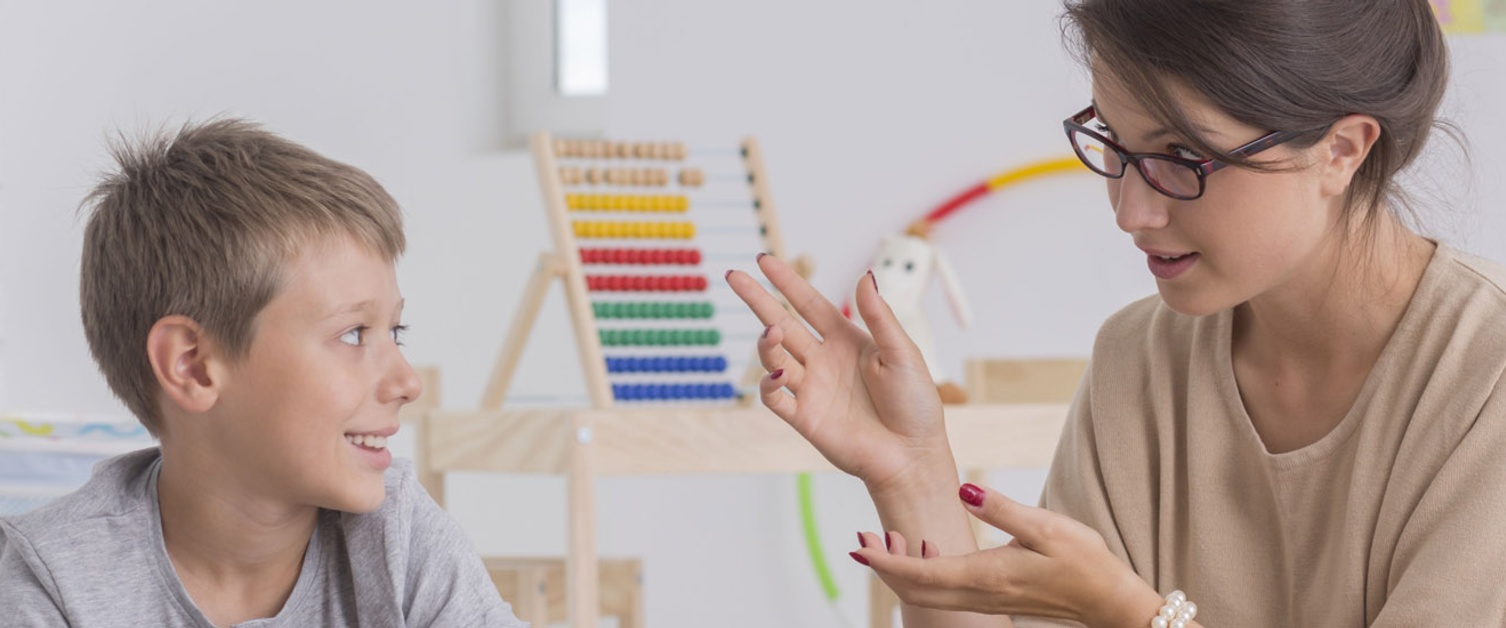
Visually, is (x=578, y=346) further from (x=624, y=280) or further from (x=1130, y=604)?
(x=1130, y=604)

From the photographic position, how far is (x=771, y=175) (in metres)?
3.44

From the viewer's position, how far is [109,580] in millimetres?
1136


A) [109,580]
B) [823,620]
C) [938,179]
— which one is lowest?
[823,620]

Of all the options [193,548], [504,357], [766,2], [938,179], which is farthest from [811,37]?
[193,548]

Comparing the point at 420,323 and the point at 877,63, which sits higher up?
the point at 877,63

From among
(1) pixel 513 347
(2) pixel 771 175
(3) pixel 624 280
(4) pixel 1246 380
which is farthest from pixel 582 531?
(2) pixel 771 175

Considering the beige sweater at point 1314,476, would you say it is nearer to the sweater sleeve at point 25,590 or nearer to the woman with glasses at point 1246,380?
the woman with glasses at point 1246,380

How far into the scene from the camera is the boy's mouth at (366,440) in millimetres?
1208

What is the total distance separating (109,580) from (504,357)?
1.31m

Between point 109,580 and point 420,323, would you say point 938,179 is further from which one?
point 109,580

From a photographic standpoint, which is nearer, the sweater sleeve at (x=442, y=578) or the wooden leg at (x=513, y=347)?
the sweater sleeve at (x=442, y=578)

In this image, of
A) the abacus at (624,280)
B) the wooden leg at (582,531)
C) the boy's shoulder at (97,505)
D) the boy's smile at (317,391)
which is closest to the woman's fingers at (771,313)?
the boy's smile at (317,391)

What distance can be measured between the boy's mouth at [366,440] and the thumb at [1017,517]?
1.64 ft

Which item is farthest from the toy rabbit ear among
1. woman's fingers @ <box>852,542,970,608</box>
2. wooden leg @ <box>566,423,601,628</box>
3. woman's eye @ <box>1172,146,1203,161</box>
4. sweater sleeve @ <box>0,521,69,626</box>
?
sweater sleeve @ <box>0,521,69,626</box>
